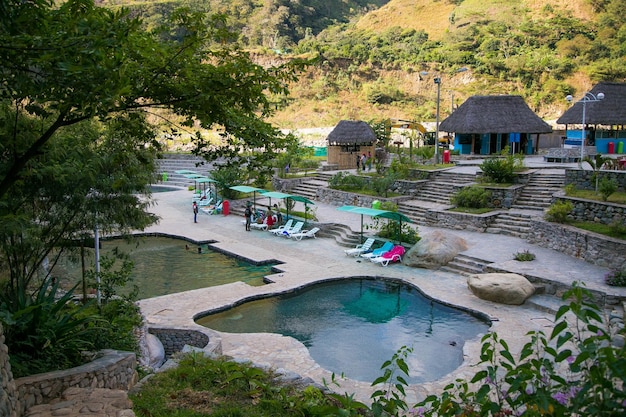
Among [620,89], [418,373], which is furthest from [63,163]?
[620,89]

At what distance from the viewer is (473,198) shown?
71.7 ft

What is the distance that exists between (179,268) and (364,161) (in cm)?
1593

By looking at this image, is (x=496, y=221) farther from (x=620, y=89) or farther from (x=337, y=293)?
(x=620, y=89)

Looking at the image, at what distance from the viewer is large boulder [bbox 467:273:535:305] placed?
13516 mm

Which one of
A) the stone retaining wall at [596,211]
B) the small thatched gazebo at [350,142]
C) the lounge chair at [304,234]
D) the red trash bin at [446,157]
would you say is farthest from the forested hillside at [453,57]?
the stone retaining wall at [596,211]

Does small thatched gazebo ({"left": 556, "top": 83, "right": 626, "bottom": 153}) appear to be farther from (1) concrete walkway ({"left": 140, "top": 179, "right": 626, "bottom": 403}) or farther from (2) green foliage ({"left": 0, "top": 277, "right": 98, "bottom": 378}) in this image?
(2) green foliage ({"left": 0, "top": 277, "right": 98, "bottom": 378})

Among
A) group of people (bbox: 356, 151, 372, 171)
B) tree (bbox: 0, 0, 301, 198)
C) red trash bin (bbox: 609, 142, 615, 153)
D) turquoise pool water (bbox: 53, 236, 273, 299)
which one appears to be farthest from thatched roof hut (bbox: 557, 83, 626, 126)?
tree (bbox: 0, 0, 301, 198)

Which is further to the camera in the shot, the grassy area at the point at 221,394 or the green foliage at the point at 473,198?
the green foliage at the point at 473,198

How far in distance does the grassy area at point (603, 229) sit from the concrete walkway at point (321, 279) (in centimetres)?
119

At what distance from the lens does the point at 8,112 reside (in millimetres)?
8266

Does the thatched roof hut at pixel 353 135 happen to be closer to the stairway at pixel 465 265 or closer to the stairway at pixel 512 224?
the stairway at pixel 512 224

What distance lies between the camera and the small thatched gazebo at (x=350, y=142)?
33.4 meters

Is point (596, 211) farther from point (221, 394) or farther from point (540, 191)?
point (221, 394)

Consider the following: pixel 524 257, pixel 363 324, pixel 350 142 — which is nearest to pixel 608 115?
pixel 350 142
